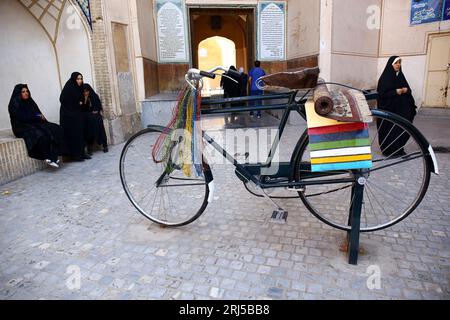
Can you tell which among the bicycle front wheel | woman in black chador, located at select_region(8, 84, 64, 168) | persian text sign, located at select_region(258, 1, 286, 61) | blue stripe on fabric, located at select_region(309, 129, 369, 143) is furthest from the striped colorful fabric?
persian text sign, located at select_region(258, 1, 286, 61)

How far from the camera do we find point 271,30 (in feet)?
30.4

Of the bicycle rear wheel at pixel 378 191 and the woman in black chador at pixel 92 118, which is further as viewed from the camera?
the woman in black chador at pixel 92 118

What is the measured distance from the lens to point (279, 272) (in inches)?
84.6

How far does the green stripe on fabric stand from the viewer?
6.59 ft

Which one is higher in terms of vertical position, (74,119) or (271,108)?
(271,108)

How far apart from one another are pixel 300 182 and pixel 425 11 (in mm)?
7737

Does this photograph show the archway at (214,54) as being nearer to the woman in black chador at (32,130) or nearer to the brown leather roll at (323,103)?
the woman in black chador at (32,130)

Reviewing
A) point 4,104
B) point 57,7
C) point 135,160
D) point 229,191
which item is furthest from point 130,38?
point 229,191

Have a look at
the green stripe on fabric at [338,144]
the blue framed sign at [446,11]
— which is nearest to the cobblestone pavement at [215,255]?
the green stripe on fabric at [338,144]

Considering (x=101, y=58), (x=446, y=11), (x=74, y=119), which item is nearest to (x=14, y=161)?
(x=74, y=119)

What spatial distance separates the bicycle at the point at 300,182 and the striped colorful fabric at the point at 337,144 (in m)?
0.15

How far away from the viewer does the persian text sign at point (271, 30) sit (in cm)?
906

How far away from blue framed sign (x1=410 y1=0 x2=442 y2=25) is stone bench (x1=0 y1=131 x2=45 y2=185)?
28.1 feet

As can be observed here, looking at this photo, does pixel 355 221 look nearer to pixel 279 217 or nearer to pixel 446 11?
pixel 279 217
